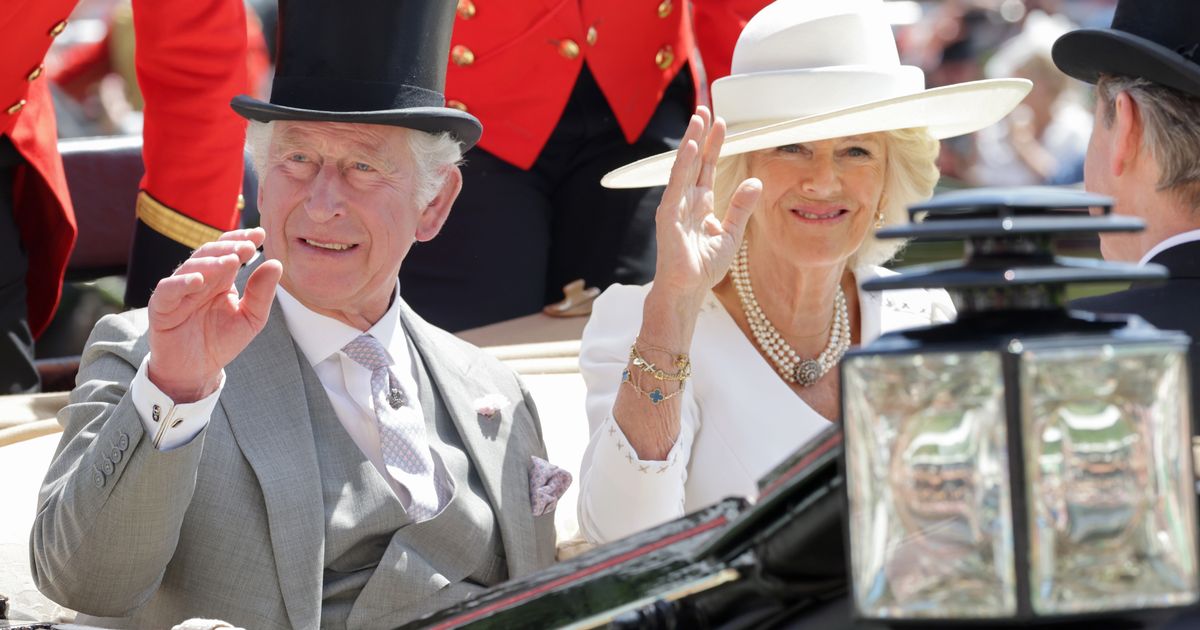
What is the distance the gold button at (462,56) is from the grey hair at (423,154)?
0.86 m

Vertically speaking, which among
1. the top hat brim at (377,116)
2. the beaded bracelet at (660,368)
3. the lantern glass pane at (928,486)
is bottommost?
the lantern glass pane at (928,486)

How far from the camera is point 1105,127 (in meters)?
2.55

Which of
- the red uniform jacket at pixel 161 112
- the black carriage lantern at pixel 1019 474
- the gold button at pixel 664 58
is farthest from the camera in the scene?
the gold button at pixel 664 58

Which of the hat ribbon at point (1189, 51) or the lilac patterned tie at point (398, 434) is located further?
the hat ribbon at point (1189, 51)

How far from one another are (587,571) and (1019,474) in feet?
1.21

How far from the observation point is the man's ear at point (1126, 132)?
8.13 feet

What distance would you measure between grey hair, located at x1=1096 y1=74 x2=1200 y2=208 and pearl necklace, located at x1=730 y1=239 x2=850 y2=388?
0.57m

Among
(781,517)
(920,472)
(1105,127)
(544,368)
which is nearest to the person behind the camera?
(920,472)

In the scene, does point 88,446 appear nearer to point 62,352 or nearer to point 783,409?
point 783,409

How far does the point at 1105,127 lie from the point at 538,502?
1.07m

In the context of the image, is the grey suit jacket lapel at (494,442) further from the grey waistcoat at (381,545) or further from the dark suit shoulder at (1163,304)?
the dark suit shoulder at (1163,304)

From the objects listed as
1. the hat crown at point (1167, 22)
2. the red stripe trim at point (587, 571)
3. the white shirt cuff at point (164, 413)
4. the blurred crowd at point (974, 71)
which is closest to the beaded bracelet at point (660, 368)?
the white shirt cuff at point (164, 413)

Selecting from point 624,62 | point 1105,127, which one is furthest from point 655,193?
point 1105,127

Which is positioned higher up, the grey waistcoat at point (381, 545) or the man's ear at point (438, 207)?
the man's ear at point (438, 207)
